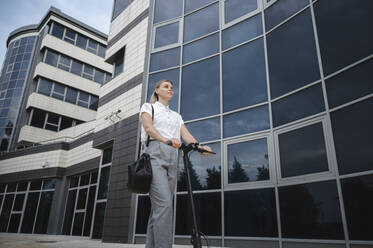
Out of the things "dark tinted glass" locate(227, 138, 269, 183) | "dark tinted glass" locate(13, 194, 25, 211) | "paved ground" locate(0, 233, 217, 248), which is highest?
"dark tinted glass" locate(227, 138, 269, 183)

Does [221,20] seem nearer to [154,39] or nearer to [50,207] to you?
[154,39]

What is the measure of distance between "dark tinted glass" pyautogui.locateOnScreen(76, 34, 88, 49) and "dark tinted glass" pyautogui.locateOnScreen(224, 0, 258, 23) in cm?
1605

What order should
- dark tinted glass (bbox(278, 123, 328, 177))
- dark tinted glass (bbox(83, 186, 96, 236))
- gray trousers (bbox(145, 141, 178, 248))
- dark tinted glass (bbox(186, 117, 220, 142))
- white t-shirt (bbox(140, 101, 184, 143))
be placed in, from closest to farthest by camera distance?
gray trousers (bbox(145, 141, 178, 248))
white t-shirt (bbox(140, 101, 184, 143))
dark tinted glass (bbox(278, 123, 328, 177))
dark tinted glass (bbox(186, 117, 220, 142))
dark tinted glass (bbox(83, 186, 96, 236))

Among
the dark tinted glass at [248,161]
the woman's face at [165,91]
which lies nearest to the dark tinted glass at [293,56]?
the dark tinted glass at [248,161]

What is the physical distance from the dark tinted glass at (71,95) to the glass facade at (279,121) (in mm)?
13903

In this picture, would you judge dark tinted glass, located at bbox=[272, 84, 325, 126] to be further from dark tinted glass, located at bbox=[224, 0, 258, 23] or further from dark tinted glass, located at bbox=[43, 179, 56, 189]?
dark tinted glass, located at bbox=[43, 179, 56, 189]

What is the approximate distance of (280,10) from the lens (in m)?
6.44

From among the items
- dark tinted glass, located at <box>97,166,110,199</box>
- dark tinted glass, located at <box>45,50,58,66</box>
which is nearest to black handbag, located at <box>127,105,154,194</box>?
dark tinted glass, located at <box>97,166,110,199</box>

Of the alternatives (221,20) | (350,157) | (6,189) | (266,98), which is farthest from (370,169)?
(6,189)

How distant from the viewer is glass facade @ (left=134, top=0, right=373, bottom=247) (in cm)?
455

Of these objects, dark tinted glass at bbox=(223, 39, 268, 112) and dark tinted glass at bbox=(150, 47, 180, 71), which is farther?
dark tinted glass at bbox=(150, 47, 180, 71)

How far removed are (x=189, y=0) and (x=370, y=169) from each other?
7239mm

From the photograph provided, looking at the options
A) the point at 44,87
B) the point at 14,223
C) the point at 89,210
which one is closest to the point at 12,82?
the point at 44,87

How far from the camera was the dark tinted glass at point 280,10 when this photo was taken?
6094 millimetres
